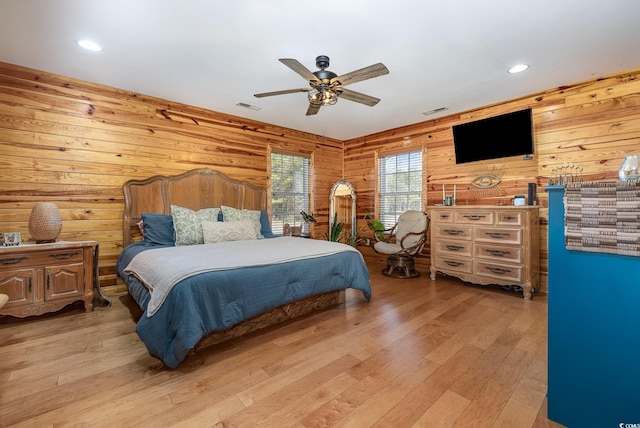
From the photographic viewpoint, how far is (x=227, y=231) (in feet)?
11.6

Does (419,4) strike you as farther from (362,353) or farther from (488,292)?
(488,292)

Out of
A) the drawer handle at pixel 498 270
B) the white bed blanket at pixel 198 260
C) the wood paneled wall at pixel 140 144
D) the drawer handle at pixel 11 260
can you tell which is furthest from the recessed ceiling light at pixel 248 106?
the drawer handle at pixel 498 270

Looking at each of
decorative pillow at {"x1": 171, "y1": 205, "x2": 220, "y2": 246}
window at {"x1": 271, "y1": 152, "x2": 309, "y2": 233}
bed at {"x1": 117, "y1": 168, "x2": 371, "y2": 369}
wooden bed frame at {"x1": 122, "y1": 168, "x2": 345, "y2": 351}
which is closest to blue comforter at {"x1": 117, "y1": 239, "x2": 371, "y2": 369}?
bed at {"x1": 117, "y1": 168, "x2": 371, "y2": 369}

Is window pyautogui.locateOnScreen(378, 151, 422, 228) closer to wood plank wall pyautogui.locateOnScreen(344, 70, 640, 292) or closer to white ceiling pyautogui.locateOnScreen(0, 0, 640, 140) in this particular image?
wood plank wall pyautogui.locateOnScreen(344, 70, 640, 292)

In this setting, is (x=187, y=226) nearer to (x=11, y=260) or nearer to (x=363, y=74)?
(x=11, y=260)

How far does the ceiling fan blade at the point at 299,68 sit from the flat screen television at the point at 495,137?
9.29 ft

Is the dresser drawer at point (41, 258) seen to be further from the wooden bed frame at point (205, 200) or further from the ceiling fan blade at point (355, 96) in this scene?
the ceiling fan blade at point (355, 96)

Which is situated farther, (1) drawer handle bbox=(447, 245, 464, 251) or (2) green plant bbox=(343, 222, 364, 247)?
(2) green plant bbox=(343, 222, 364, 247)

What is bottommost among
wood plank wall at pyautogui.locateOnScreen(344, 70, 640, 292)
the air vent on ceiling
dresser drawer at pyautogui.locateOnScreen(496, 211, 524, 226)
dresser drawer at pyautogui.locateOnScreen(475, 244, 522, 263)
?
dresser drawer at pyautogui.locateOnScreen(475, 244, 522, 263)

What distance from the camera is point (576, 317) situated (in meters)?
1.33

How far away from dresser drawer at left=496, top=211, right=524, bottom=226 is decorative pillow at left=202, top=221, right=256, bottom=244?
319 cm

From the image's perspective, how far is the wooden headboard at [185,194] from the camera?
3629 mm

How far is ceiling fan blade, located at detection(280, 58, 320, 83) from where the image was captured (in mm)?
2145

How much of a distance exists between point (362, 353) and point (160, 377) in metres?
1.39
